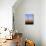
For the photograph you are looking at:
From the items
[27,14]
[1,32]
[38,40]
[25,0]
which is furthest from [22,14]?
[1,32]

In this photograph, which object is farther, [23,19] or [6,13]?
[23,19]

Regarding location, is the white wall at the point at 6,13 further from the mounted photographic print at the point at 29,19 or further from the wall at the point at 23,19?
the mounted photographic print at the point at 29,19

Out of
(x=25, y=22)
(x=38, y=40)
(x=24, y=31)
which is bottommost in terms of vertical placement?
(x=38, y=40)

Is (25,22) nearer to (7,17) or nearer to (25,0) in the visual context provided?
(25,0)

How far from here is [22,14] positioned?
5352mm

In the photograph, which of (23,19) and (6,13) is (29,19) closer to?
(23,19)

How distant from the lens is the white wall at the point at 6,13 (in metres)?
3.96

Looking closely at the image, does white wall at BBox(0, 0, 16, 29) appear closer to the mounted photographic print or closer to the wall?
the wall

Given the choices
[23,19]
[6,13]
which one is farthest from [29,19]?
[6,13]

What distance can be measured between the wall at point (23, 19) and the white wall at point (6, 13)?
51.2 inches

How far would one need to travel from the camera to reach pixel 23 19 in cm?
535

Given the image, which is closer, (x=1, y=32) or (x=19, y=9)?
(x=1, y=32)

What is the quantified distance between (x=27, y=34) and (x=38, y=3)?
1553 mm

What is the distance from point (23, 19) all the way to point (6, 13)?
58.8 inches
